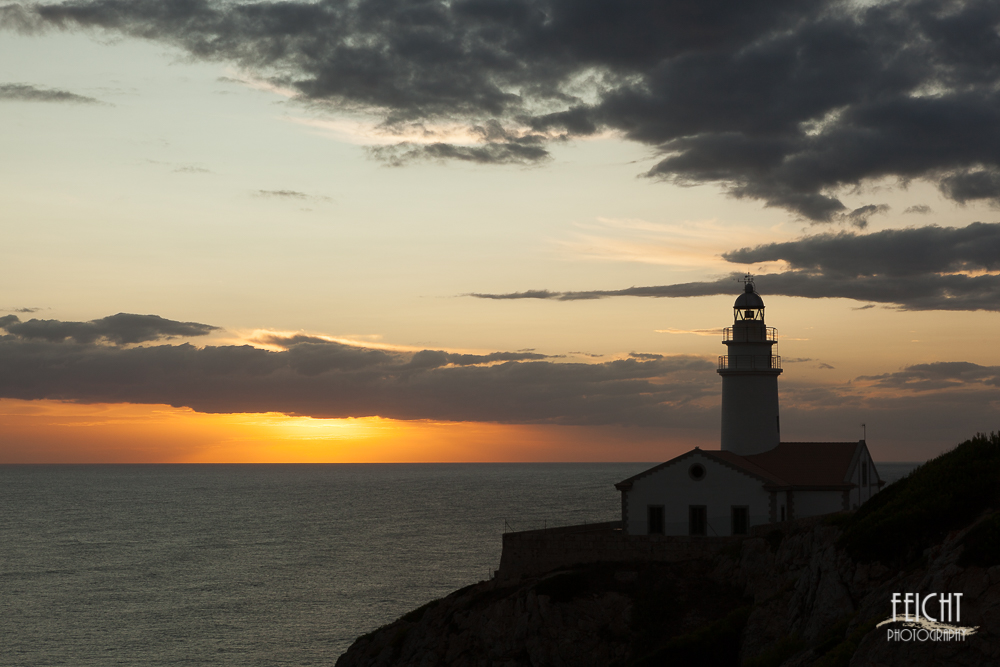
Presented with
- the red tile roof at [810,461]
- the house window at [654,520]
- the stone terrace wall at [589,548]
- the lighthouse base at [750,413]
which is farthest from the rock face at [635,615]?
the lighthouse base at [750,413]

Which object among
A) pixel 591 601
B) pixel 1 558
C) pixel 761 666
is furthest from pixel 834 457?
pixel 1 558

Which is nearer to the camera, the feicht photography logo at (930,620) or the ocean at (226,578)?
the feicht photography logo at (930,620)

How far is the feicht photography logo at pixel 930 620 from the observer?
16141mm

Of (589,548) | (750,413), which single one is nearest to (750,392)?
(750,413)

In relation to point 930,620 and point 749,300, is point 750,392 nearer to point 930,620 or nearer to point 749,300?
point 749,300

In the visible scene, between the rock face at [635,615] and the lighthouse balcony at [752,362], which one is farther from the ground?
the lighthouse balcony at [752,362]

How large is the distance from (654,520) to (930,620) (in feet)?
95.8

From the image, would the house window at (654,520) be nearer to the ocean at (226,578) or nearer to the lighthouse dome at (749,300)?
the lighthouse dome at (749,300)

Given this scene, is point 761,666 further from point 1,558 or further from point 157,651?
point 1,558

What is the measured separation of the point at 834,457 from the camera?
155 ft

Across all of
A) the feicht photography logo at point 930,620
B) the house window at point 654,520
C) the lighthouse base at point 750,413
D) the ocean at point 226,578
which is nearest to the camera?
the feicht photography logo at point 930,620

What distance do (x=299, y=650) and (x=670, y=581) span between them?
30272 millimetres

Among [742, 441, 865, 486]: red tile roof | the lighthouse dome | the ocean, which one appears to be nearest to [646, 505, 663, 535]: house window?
[742, 441, 865, 486]: red tile roof

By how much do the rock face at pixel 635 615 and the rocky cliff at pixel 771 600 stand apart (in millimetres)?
62
